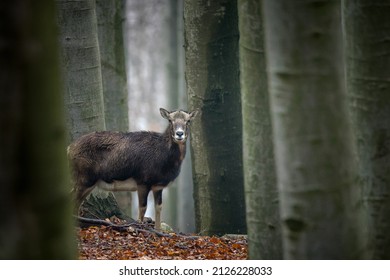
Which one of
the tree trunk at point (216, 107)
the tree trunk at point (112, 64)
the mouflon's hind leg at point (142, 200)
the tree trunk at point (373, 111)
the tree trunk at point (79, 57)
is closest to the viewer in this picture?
the tree trunk at point (373, 111)

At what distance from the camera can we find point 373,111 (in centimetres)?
845

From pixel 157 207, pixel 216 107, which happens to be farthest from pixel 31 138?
pixel 157 207

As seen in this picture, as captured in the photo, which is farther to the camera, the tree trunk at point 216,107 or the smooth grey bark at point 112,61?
the smooth grey bark at point 112,61

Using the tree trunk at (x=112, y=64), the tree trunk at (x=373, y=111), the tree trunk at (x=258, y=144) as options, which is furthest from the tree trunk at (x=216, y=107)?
the tree trunk at (x=258, y=144)

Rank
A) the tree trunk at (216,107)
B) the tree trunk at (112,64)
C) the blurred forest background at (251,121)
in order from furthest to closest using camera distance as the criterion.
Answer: the tree trunk at (112,64), the tree trunk at (216,107), the blurred forest background at (251,121)

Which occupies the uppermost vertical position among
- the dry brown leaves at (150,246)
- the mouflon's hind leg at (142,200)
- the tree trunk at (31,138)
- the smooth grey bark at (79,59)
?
the smooth grey bark at (79,59)

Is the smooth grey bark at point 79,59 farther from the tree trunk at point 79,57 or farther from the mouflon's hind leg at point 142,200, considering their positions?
the mouflon's hind leg at point 142,200

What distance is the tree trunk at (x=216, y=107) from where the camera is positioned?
42.3 ft

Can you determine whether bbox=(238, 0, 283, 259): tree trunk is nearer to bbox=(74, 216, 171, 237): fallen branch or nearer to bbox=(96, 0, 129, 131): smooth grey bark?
bbox=(74, 216, 171, 237): fallen branch

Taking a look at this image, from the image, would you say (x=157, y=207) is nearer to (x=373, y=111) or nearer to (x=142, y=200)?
(x=142, y=200)

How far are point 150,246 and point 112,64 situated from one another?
7858 mm

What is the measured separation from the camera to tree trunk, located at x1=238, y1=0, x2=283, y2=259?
24.8ft

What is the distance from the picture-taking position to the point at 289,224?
6.09 m

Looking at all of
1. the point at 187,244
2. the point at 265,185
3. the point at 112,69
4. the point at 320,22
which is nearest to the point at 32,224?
the point at 320,22
